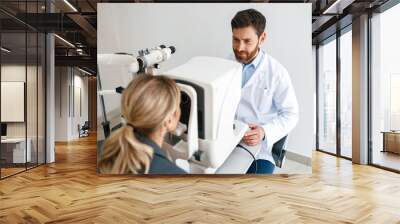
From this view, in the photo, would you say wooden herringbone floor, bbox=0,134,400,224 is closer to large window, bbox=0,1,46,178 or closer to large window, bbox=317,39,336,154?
large window, bbox=0,1,46,178

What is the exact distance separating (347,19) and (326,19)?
44 centimetres

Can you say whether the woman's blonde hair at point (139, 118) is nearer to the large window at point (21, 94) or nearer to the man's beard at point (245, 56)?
the man's beard at point (245, 56)

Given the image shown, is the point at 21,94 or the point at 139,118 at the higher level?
the point at 21,94

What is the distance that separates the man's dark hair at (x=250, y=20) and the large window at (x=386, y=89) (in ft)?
8.30

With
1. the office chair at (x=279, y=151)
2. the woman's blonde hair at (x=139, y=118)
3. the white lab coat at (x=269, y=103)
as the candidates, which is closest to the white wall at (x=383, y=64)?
the white lab coat at (x=269, y=103)

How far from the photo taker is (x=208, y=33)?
5.74 meters

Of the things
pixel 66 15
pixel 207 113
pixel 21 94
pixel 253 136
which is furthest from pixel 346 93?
pixel 21 94

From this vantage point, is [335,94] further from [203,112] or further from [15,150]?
[15,150]

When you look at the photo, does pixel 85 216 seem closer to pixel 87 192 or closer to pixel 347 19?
pixel 87 192

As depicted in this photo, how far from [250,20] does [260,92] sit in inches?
42.0

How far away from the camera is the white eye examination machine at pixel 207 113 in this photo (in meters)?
5.04

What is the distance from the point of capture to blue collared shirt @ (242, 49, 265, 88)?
5.57 meters

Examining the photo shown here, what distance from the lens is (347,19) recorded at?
24.5 ft

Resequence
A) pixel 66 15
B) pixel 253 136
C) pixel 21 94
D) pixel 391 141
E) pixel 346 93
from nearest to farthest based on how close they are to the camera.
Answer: pixel 253 136
pixel 21 94
pixel 391 141
pixel 66 15
pixel 346 93
